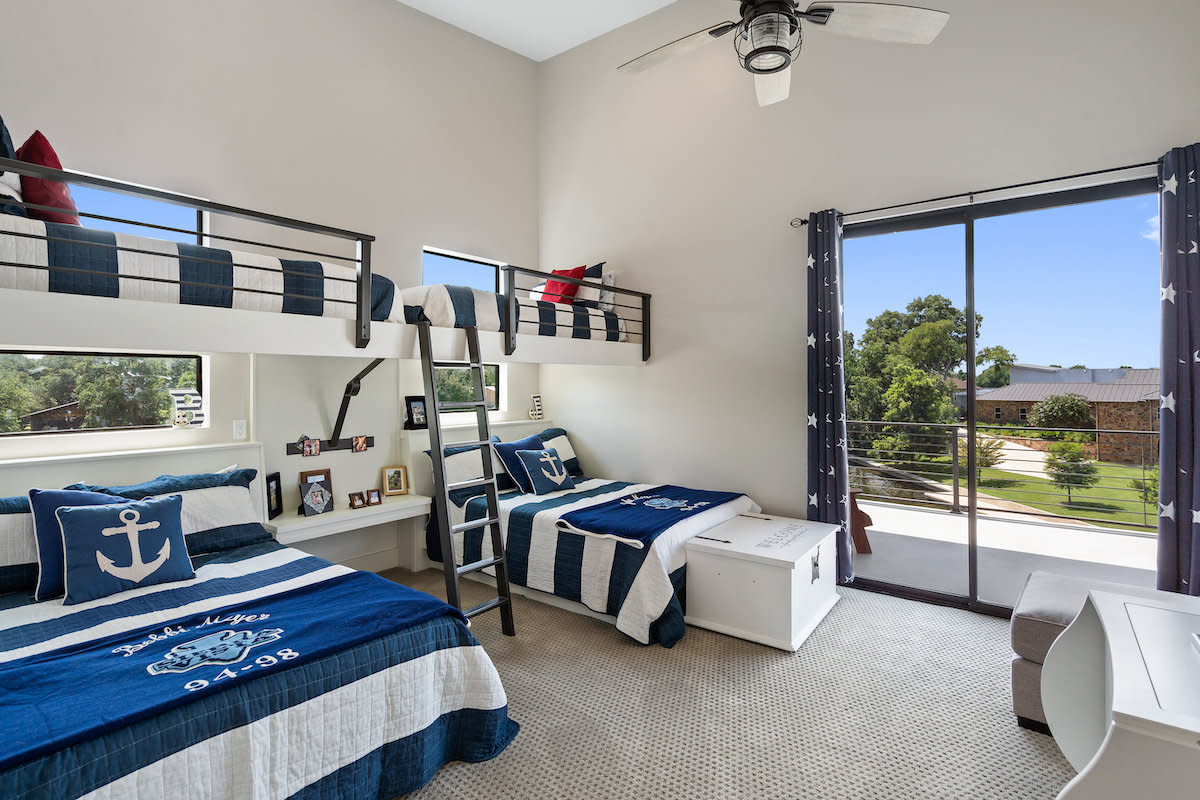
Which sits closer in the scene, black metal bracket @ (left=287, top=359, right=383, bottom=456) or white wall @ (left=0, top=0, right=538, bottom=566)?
white wall @ (left=0, top=0, right=538, bottom=566)

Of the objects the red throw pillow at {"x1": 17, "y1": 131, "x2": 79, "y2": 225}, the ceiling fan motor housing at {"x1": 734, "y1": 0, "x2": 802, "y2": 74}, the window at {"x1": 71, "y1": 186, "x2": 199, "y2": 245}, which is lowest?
the red throw pillow at {"x1": 17, "y1": 131, "x2": 79, "y2": 225}

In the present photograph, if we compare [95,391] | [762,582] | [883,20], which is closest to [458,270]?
[95,391]

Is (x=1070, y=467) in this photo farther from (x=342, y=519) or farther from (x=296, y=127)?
(x=296, y=127)

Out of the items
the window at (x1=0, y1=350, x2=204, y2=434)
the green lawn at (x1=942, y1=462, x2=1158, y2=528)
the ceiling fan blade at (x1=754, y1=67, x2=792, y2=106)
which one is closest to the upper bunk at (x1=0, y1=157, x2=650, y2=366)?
the window at (x1=0, y1=350, x2=204, y2=434)

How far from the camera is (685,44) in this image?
2.21 m

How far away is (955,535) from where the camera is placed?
3.62 m

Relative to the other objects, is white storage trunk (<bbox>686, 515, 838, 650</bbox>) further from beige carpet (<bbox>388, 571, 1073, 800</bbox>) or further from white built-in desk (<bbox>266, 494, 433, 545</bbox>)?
white built-in desk (<bbox>266, 494, 433, 545</bbox>)

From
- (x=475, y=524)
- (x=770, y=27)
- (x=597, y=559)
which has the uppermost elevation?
(x=770, y=27)

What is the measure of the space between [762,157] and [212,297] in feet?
10.6

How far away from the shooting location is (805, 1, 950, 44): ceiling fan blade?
1867 mm

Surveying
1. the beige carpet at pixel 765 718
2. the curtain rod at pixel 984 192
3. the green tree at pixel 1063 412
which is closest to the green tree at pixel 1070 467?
the green tree at pixel 1063 412

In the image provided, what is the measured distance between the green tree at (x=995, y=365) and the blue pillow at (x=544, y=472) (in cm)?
259

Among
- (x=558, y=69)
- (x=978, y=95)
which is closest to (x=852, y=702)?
(x=978, y=95)

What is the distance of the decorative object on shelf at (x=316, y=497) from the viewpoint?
3.36 meters
